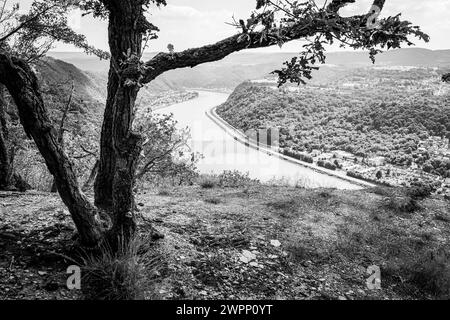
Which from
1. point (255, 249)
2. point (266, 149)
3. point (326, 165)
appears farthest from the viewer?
point (266, 149)

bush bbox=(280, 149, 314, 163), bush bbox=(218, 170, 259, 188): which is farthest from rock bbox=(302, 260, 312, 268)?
bush bbox=(280, 149, 314, 163)

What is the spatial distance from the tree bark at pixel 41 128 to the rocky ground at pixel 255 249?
2.22 ft

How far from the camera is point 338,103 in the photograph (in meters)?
93.8

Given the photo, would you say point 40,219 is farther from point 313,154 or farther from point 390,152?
point 390,152

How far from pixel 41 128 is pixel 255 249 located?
146 inches

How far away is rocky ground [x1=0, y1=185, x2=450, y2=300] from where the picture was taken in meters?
4.29

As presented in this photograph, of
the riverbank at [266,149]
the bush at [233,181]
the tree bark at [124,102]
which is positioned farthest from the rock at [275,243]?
the riverbank at [266,149]

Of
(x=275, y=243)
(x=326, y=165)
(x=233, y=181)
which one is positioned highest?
(x=275, y=243)

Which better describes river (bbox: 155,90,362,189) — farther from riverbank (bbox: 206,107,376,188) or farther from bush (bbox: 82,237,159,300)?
bush (bbox: 82,237,159,300)

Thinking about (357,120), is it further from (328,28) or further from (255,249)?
(328,28)

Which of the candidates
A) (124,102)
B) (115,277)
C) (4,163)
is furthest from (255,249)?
(4,163)

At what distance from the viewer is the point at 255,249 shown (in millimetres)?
5602
